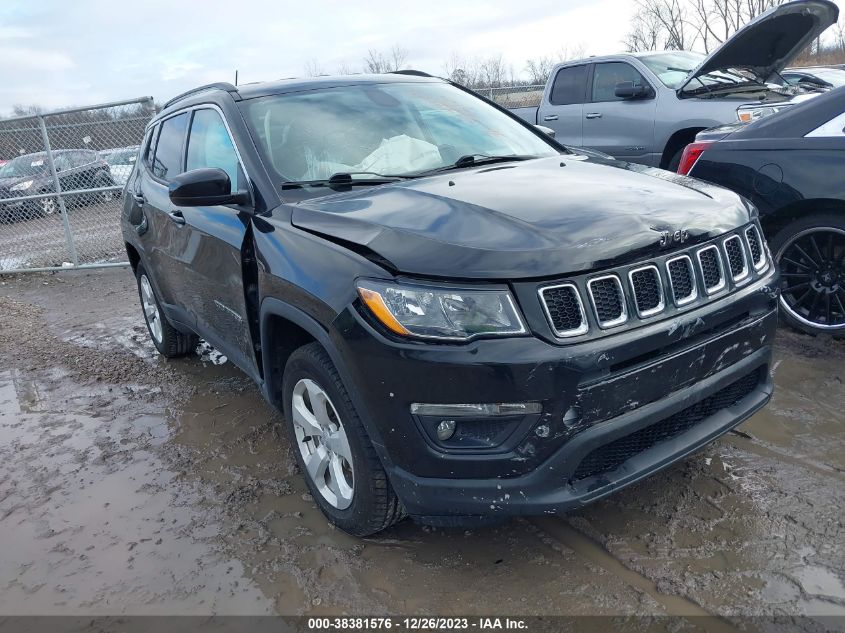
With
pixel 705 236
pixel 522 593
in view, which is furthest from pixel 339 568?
pixel 705 236

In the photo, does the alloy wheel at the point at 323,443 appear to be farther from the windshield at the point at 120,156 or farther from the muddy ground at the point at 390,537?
the windshield at the point at 120,156

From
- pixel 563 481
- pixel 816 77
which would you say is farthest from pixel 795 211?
pixel 816 77

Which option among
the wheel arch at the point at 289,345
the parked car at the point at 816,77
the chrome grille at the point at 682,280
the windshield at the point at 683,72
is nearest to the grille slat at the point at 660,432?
the chrome grille at the point at 682,280

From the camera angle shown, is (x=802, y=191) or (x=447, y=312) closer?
(x=447, y=312)

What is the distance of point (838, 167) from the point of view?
3863 millimetres

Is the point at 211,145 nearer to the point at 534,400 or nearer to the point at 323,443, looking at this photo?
the point at 323,443

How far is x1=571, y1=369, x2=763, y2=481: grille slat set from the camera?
223 centimetres

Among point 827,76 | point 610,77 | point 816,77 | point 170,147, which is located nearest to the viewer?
point 170,147

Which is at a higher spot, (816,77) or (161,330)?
(816,77)

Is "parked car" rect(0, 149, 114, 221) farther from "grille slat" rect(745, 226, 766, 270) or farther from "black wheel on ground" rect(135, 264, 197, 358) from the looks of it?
"grille slat" rect(745, 226, 766, 270)

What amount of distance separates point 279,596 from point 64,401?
9.72 ft

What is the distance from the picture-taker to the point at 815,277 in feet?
13.6

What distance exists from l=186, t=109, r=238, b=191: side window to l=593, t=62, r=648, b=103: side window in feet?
19.1

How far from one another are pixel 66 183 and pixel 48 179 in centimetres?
26
